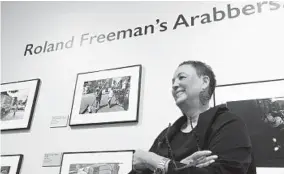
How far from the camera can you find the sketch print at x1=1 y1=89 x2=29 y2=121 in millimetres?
2266

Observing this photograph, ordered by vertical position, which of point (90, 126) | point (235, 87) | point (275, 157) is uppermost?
point (235, 87)

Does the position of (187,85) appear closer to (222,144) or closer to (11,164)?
(222,144)

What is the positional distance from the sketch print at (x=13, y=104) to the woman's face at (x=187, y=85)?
4.54ft

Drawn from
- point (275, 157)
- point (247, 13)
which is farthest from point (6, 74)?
point (275, 157)

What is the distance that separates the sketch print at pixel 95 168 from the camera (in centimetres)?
179

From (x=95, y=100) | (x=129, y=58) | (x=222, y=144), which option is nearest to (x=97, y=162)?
(x=95, y=100)

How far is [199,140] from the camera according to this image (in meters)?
1.14

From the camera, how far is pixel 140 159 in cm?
123

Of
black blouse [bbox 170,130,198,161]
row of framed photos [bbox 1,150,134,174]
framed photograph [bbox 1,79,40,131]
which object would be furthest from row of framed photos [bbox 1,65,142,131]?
black blouse [bbox 170,130,198,161]

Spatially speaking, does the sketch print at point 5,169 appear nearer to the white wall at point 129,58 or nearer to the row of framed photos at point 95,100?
the white wall at point 129,58

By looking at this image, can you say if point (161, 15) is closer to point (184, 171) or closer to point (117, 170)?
point (117, 170)

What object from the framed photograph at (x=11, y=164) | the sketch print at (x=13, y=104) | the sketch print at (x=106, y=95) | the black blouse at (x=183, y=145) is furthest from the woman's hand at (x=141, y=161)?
the sketch print at (x=13, y=104)

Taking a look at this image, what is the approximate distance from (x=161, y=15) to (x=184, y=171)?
5.04 ft

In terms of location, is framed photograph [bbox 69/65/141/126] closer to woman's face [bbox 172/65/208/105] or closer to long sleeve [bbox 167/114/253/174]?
woman's face [bbox 172/65/208/105]
